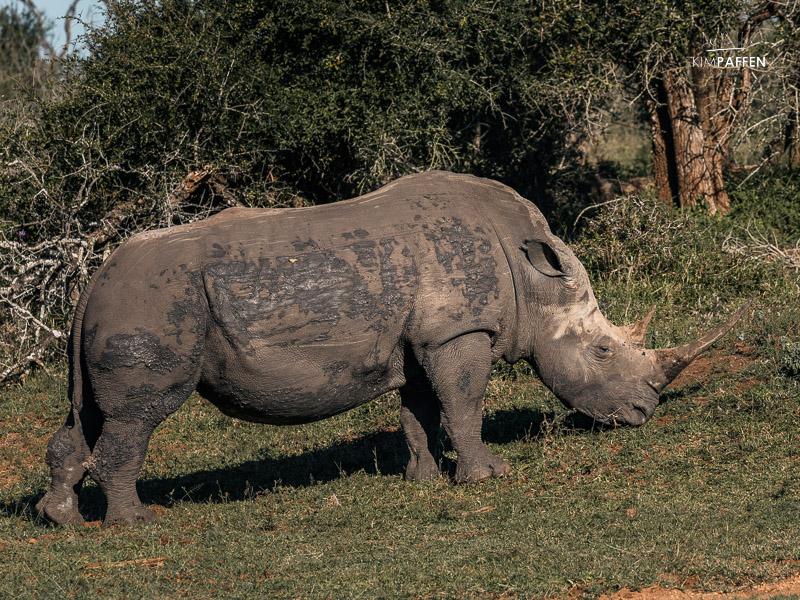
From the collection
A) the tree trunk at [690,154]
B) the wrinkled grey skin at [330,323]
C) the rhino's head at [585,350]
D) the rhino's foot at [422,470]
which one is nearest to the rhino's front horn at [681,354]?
the rhino's head at [585,350]

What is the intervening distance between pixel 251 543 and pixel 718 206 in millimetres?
10238

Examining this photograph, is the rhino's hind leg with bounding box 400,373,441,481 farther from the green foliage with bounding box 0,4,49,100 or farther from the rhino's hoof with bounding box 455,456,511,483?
the green foliage with bounding box 0,4,49,100

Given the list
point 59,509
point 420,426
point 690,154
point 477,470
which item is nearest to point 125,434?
point 59,509

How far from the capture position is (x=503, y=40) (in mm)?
13305

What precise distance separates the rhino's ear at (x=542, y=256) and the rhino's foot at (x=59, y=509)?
3.69 metres

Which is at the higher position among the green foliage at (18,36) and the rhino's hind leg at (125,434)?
the green foliage at (18,36)

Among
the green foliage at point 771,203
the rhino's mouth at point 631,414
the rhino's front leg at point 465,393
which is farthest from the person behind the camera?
the green foliage at point 771,203

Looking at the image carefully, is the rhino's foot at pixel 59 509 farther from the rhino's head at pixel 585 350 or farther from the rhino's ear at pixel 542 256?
the rhino's ear at pixel 542 256

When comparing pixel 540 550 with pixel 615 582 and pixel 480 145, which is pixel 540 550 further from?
pixel 480 145

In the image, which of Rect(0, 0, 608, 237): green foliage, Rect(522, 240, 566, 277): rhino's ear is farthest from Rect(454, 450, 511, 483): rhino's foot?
Rect(0, 0, 608, 237): green foliage

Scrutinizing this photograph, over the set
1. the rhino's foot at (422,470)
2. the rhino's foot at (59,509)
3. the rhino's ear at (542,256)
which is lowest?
the rhino's foot at (422,470)

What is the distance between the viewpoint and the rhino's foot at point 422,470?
25.2 feet

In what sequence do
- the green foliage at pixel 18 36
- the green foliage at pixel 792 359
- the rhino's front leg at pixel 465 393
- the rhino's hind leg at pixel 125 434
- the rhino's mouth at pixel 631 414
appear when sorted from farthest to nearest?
the green foliage at pixel 18 36, the green foliage at pixel 792 359, the rhino's mouth at pixel 631 414, the rhino's front leg at pixel 465 393, the rhino's hind leg at pixel 125 434

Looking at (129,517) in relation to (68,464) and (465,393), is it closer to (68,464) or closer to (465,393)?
(68,464)
